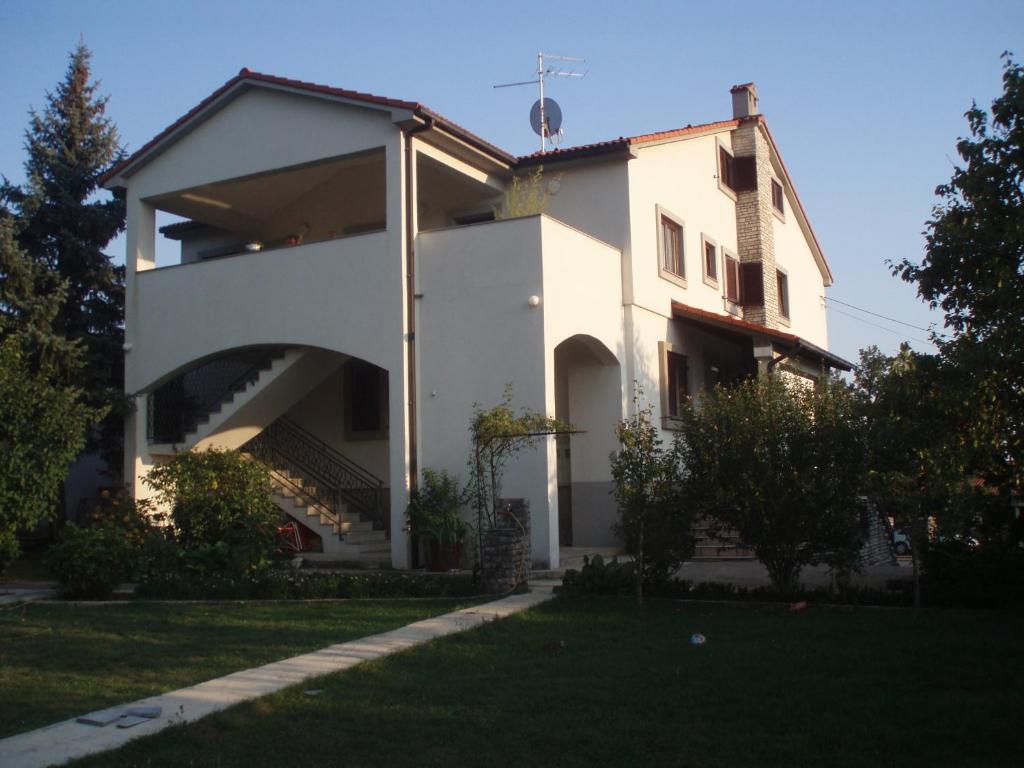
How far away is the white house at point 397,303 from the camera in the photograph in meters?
15.8

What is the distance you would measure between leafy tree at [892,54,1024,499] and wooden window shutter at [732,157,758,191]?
14089 mm

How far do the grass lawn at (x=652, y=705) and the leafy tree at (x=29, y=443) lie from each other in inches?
313

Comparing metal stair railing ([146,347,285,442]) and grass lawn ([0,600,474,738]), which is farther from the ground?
metal stair railing ([146,347,285,442])

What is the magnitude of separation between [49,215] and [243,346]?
6.19 metres

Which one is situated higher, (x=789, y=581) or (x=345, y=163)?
(x=345, y=163)

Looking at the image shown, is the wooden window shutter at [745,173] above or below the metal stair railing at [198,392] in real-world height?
above

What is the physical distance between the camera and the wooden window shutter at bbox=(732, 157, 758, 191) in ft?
79.8

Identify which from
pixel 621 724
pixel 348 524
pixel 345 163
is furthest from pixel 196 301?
pixel 621 724

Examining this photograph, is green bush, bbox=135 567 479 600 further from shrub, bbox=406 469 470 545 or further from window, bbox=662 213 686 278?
window, bbox=662 213 686 278

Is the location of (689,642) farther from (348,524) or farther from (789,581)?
(348,524)

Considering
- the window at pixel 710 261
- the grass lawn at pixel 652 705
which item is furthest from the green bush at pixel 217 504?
the window at pixel 710 261

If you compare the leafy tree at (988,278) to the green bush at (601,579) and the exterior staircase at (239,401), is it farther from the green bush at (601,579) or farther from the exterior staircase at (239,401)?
the exterior staircase at (239,401)

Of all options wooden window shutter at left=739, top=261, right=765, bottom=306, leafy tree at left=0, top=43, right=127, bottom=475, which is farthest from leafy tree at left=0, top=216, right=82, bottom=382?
wooden window shutter at left=739, top=261, right=765, bottom=306

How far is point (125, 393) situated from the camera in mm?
18781
